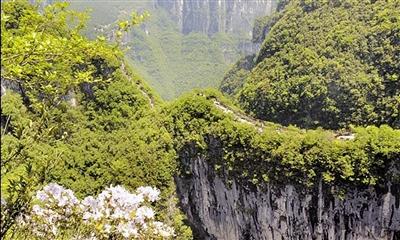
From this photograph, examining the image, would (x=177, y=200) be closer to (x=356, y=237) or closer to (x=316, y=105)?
(x=356, y=237)

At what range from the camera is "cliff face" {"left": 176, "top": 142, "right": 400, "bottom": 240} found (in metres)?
22.5

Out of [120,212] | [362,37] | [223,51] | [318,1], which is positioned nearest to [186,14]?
[223,51]

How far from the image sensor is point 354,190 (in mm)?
22469

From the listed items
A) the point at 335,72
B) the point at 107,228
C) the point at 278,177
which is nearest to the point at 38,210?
the point at 107,228

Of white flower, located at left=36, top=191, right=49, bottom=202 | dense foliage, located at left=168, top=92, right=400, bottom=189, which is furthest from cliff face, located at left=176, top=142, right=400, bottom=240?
white flower, located at left=36, top=191, right=49, bottom=202

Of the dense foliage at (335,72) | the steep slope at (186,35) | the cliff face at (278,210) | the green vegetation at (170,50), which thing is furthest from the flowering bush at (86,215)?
the steep slope at (186,35)

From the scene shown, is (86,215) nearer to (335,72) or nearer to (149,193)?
(149,193)

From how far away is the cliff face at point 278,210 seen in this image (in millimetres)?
22453

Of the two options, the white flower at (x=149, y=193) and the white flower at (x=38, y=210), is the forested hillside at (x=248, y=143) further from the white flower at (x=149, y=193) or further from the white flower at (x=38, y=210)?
the white flower at (x=38, y=210)

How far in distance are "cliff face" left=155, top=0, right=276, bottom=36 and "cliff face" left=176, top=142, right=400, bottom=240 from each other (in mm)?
141977

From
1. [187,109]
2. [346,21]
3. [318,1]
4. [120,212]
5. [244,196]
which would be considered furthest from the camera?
[318,1]

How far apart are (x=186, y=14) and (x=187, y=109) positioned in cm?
14915

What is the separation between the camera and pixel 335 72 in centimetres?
4309

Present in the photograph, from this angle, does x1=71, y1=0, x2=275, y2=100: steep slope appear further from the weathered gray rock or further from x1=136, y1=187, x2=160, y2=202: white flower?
x1=136, y1=187, x2=160, y2=202: white flower
